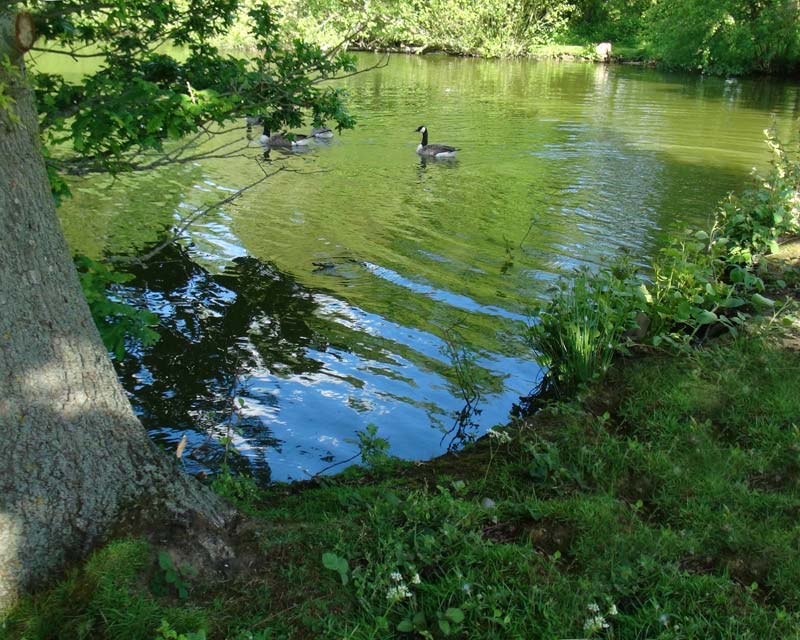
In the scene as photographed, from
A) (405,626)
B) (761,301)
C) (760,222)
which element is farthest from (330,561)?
(760,222)

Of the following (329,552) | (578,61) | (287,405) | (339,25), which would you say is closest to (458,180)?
(339,25)

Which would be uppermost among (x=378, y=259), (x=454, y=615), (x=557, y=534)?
(x=454, y=615)

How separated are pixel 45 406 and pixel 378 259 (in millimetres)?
7490

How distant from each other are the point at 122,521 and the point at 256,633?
799 millimetres

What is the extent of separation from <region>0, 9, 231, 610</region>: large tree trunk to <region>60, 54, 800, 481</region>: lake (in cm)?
189

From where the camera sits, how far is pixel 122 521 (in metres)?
3.33

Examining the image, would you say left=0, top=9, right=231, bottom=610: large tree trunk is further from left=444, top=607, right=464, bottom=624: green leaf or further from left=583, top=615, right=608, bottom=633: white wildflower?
left=583, top=615, right=608, bottom=633: white wildflower

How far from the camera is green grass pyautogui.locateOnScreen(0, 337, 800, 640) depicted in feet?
10.3

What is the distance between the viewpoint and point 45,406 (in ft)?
10.6

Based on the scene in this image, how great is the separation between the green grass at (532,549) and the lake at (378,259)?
1551 millimetres

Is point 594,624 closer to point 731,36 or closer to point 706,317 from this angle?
point 706,317

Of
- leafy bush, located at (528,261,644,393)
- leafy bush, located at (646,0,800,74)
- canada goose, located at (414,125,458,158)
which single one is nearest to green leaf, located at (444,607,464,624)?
leafy bush, located at (528,261,644,393)

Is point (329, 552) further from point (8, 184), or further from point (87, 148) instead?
point (87, 148)

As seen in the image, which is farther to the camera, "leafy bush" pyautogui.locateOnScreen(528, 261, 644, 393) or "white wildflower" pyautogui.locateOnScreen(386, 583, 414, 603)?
"leafy bush" pyautogui.locateOnScreen(528, 261, 644, 393)
